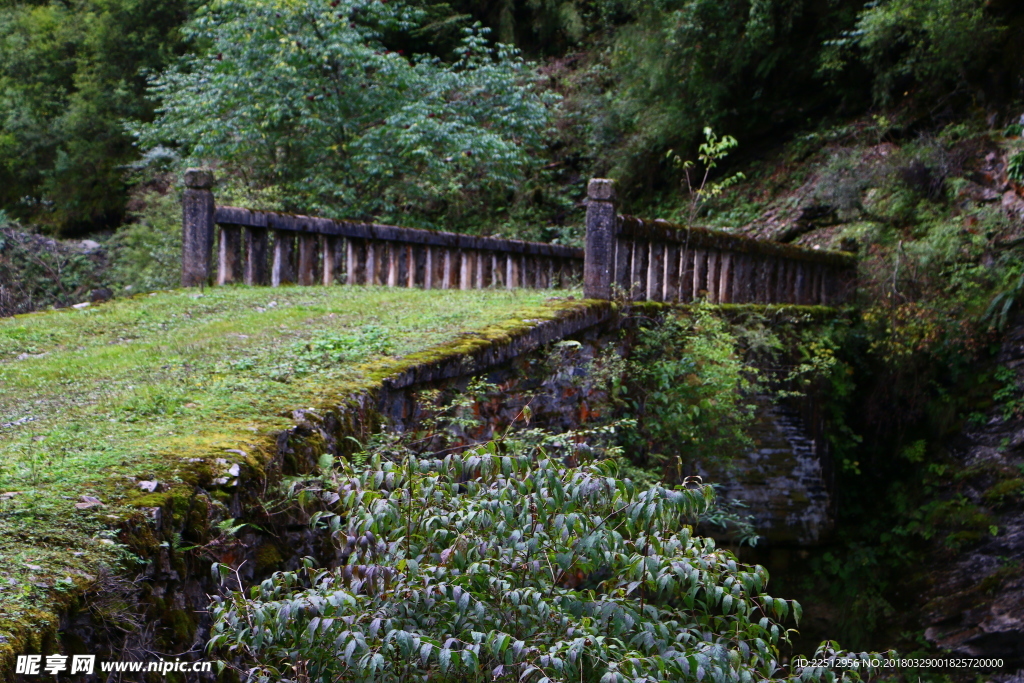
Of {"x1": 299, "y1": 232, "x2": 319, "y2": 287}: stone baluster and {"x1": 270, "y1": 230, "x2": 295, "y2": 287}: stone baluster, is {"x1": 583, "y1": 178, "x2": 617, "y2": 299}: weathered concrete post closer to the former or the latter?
{"x1": 299, "y1": 232, "x2": 319, "y2": 287}: stone baluster

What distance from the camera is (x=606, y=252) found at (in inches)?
261

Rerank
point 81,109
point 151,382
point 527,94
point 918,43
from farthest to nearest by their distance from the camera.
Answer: point 81,109 → point 527,94 → point 918,43 → point 151,382

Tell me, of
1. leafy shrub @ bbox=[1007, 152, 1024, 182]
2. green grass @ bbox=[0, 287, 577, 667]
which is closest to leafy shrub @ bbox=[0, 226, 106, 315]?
green grass @ bbox=[0, 287, 577, 667]

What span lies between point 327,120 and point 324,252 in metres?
5.58

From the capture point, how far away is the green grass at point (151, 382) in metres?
2.47

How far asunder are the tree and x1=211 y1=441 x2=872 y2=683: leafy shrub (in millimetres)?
9807

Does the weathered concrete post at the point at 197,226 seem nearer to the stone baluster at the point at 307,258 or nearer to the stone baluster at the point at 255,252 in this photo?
the stone baluster at the point at 255,252

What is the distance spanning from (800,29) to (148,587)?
13.7 meters

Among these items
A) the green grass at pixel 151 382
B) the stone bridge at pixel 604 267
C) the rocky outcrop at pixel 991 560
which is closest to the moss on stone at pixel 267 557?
the green grass at pixel 151 382

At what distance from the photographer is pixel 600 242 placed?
6594 millimetres

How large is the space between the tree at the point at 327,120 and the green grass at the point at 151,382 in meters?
5.51

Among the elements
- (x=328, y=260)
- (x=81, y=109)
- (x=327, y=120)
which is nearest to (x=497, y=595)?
(x=328, y=260)

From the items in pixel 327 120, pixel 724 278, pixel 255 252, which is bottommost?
pixel 724 278

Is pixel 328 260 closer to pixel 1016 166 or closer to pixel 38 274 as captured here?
pixel 1016 166
